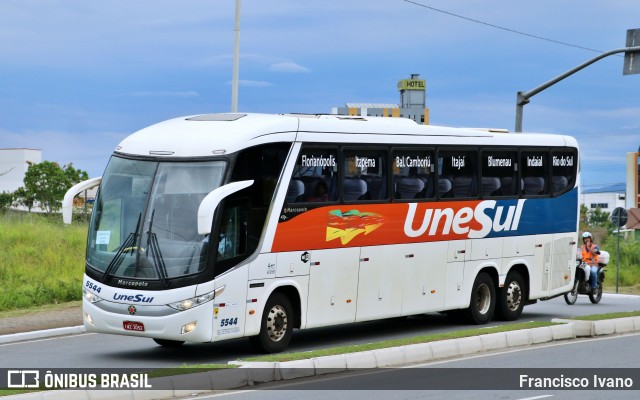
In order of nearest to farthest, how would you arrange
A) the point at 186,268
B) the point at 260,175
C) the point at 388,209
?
the point at 186,268 → the point at 260,175 → the point at 388,209

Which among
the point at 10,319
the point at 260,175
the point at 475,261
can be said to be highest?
the point at 260,175

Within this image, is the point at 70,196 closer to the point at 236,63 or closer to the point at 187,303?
the point at 187,303

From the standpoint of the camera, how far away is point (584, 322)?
775 inches

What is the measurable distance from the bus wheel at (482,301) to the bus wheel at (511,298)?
25cm

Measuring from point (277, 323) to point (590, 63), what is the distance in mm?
19145

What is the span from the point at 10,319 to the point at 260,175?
8.31 m

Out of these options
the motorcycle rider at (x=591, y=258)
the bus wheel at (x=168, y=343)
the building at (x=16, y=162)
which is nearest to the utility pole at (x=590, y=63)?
the motorcycle rider at (x=591, y=258)

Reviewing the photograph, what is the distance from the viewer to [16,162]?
122312 millimetres

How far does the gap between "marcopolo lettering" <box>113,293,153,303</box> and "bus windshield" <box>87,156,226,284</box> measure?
269 millimetres

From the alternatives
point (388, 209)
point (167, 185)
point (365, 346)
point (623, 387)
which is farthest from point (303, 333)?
point (623, 387)

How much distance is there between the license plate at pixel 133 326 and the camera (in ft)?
50.5

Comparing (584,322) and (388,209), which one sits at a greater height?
(388,209)

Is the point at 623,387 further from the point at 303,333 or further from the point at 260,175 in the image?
the point at 303,333

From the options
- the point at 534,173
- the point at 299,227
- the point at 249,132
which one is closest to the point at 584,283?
the point at 534,173
